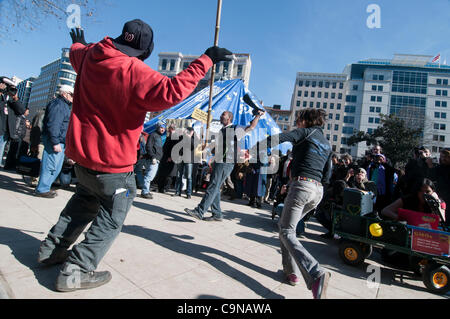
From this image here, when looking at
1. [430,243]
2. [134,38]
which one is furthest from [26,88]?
[430,243]

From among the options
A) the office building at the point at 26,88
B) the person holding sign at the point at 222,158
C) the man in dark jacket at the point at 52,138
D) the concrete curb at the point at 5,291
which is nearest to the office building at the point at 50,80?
the office building at the point at 26,88

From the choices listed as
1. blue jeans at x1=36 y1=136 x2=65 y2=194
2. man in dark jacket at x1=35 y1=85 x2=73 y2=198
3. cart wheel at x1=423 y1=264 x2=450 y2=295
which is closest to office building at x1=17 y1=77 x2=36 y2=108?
man in dark jacket at x1=35 y1=85 x2=73 y2=198

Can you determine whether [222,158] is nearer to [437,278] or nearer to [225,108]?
[437,278]

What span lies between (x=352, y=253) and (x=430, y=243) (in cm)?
88

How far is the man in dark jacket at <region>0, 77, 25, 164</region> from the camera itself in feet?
17.0

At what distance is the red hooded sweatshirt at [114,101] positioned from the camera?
178 centimetres

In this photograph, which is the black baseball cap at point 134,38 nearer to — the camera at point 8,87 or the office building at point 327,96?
the camera at point 8,87

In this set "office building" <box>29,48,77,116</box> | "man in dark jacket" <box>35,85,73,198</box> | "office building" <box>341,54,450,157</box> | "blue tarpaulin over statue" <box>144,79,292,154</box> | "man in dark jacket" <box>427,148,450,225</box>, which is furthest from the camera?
"office building" <box>29,48,77,116</box>

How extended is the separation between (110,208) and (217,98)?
805cm

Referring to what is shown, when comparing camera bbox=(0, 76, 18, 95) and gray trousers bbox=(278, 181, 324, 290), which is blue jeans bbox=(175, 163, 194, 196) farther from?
gray trousers bbox=(278, 181, 324, 290)

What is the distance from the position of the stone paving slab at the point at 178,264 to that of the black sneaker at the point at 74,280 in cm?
4

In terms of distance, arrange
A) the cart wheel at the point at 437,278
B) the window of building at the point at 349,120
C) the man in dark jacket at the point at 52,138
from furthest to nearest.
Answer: the window of building at the point at 349,120, the man in dark jacket at the point at 52,138, the cart wheel at the point at 437,278
